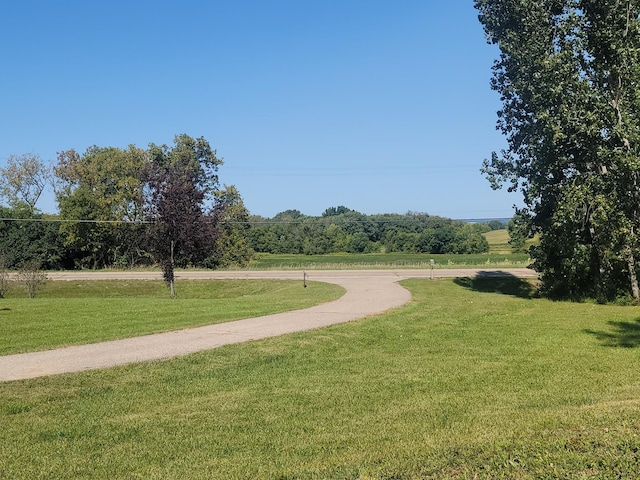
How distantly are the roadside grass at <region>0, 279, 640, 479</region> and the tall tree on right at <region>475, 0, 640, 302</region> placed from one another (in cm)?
725

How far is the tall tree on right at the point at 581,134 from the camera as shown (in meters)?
16.3

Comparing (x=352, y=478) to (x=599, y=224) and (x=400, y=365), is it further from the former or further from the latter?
Answer: (x=599, y=224)

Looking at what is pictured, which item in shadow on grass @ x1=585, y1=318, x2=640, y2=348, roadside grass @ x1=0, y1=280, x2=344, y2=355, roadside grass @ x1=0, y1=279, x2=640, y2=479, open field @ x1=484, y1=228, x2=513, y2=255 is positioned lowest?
shadow on grass @ x1=585, y1=318, x2=640, y2=348

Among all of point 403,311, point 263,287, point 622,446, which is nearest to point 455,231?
point 263,287

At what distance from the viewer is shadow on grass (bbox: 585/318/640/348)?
1004 centimetres

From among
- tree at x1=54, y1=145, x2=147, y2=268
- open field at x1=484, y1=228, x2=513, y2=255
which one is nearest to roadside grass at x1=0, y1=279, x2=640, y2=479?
tree at x1=54, y1=145, x2=147, y2=268

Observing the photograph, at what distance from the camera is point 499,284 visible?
24.7 metres

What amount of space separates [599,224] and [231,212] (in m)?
37.9

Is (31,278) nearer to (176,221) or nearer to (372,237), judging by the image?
(176,221)

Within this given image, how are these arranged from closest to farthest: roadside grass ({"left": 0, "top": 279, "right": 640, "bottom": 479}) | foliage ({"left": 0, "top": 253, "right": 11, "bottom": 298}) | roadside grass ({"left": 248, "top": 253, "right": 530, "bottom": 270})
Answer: roadside grass ({"left": 0, "top": 279, "right": 640, "bottom": 479})
foliage ({"left": 0, "top": 253, "right": 11, "bottom": 298})
roadside grass ({"left": 248, "top": 253, "right": 530, "bottom": 270})

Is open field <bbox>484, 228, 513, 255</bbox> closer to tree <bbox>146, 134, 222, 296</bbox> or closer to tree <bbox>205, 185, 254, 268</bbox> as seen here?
tree <bbox>205, 185, 254, 268</bbox>

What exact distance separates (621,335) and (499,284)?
45.2ft

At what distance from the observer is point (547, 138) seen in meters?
17.7

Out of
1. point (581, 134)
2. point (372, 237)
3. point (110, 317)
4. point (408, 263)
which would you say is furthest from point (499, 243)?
point (110, 317)
